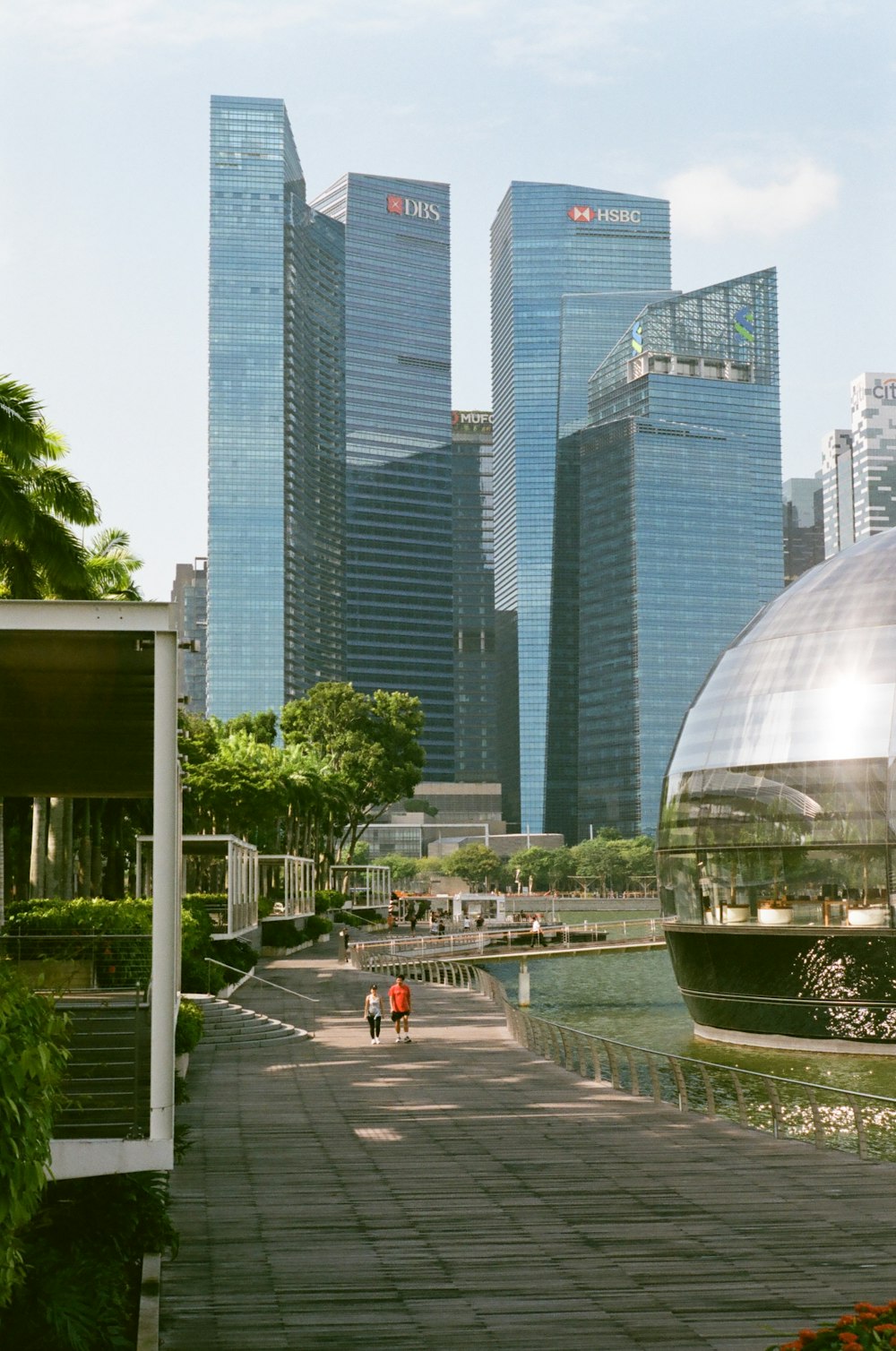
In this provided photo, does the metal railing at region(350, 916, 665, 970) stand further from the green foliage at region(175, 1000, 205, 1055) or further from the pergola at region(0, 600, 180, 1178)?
the pergola at region(0, 600, 180, 1178)

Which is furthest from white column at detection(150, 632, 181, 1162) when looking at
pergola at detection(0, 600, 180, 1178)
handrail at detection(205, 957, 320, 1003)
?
handrail at detection(205, 957, 320, 1003)

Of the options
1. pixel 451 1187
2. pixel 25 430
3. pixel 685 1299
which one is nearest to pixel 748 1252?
pixel 685 1299

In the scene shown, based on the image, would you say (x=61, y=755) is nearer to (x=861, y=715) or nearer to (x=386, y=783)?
(x=861, y=715)

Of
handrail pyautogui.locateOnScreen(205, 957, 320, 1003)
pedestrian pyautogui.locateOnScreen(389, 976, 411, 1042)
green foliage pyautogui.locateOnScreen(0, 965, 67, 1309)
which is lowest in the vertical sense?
handrail pyautogui.locateOnScreen(205, 957, 320, 1003)

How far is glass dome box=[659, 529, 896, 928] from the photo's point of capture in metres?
34.9

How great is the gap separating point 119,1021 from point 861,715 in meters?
25.6

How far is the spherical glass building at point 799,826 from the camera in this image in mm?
34875

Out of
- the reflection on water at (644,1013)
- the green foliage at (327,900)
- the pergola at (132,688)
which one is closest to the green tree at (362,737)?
the green foliage at (327,900)

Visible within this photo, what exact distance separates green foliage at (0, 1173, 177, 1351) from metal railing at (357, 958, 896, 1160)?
8592 millimetres

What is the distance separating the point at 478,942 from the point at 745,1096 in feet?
178

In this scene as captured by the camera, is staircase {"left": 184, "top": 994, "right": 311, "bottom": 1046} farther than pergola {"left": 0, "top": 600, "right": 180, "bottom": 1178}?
Yes

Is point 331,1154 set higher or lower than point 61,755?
lower

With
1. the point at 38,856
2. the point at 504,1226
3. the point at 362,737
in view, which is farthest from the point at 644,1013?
the point at 362,737

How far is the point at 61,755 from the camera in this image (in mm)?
16984
